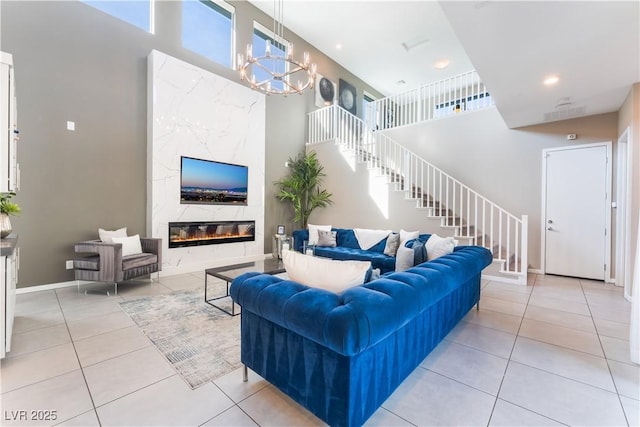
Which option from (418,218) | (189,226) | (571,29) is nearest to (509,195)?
(418,218)

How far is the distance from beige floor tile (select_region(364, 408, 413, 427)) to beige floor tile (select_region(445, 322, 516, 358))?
1184mm

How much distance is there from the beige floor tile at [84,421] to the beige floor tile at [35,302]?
87.3 inches

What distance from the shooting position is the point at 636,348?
2.09m

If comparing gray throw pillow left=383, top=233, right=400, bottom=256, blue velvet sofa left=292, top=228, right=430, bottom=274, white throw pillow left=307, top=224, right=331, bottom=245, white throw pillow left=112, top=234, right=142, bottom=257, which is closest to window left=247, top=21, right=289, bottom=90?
white throw pillow left=307, top=224, right=331, bottom=245

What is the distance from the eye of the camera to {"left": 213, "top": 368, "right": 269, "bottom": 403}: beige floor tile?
1713 millimetres

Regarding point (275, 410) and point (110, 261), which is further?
point (110, 261)

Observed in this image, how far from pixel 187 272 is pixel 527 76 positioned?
569 centimetres

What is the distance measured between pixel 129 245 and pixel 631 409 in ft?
16.9

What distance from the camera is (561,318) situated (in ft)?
9.73

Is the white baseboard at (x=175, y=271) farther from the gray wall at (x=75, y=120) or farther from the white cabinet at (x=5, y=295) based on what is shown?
the white cabinet at (x=5, y=295)

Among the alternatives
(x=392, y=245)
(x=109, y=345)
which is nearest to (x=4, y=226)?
(x=109, y=345)

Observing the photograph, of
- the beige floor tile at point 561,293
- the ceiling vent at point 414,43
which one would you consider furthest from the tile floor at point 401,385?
the ceiling vent at point 414,43

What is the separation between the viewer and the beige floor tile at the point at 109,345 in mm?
2112

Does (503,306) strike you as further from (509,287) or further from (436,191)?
(436,191)
